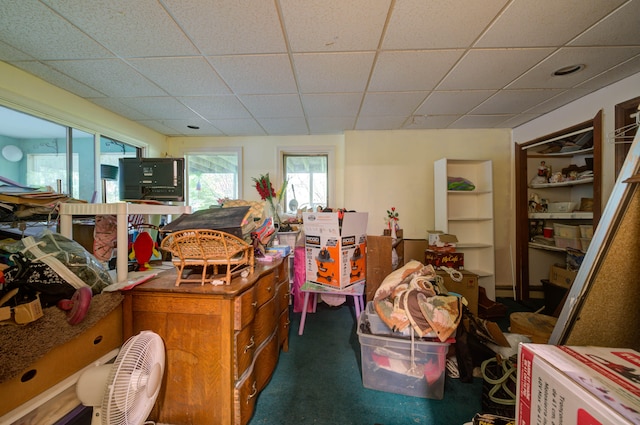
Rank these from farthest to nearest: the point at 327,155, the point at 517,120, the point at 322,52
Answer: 1. the point at 327,155
2. the point at 517,120
3. the point at 322,52

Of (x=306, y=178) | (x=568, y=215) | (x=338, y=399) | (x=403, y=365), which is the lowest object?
(x=338, y=399)

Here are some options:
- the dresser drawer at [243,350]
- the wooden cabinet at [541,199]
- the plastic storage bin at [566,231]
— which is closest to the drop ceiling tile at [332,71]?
the dresser drawer at [243,350]

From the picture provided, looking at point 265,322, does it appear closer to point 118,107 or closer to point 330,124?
point 330,124

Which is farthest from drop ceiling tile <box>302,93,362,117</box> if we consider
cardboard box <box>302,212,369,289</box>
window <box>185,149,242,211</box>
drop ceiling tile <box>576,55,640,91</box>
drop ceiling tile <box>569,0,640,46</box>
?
drop ceiling tile <box>576,55,640,91</box>

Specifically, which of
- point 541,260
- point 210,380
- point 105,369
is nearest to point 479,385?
point 210,380

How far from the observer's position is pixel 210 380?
1.01m

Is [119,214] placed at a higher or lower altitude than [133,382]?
higher

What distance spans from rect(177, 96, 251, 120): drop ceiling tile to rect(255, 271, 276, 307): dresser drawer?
71.1 inches

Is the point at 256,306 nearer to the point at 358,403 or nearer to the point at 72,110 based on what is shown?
the point at 358,403

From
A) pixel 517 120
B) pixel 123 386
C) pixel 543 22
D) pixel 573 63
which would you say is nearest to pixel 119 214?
pixel 123 386

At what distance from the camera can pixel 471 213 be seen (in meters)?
2.97

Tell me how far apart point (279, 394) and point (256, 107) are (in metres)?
2.55

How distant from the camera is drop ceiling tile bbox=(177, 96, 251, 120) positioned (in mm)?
2131

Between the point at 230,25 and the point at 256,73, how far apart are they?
46 cm
